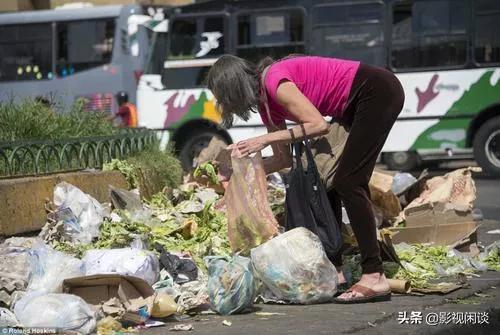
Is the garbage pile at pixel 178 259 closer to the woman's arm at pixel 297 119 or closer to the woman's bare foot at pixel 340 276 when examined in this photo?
the woman's bare foot at pixel 340 276

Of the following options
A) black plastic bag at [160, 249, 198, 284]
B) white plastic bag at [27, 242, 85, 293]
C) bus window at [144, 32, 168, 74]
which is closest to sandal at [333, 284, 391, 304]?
black plastic bag at [160, 249, 198, 284]

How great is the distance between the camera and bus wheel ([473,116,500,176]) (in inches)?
617

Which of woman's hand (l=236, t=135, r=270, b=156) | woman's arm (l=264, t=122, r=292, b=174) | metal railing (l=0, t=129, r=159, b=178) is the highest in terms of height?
woman's hand (l=236, t=135, r=270, b=156)

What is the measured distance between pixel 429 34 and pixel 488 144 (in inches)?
83.0

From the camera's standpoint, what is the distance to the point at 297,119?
518 centimetres

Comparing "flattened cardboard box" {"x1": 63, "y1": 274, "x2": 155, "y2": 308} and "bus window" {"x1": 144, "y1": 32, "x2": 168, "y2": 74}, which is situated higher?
"flattened cardboard box" {"x1": 63, "y1": 274, "x2": 155, "y2": 308}

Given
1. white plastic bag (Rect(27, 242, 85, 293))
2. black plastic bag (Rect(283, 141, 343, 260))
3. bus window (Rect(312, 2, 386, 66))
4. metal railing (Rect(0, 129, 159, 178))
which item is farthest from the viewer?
bus window (Rect(312, 2, 386, 66))

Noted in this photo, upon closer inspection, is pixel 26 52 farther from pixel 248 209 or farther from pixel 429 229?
pixel 248 209

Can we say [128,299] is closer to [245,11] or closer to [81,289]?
[81,289]

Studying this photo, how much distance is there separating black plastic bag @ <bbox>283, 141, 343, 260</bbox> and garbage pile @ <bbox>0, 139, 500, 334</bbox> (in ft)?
0.55

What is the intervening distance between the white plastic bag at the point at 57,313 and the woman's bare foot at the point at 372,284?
1502 mm

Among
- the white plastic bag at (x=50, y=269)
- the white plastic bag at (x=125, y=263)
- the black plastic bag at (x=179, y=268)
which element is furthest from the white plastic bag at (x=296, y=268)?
the white plastic bag at (x=50, y=269)

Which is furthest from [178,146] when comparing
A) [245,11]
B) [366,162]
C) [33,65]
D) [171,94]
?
[366,162]

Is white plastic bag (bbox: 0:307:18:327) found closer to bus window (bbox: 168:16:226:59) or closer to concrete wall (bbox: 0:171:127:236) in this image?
concrete wall (bbox: 0:171:127:236)
